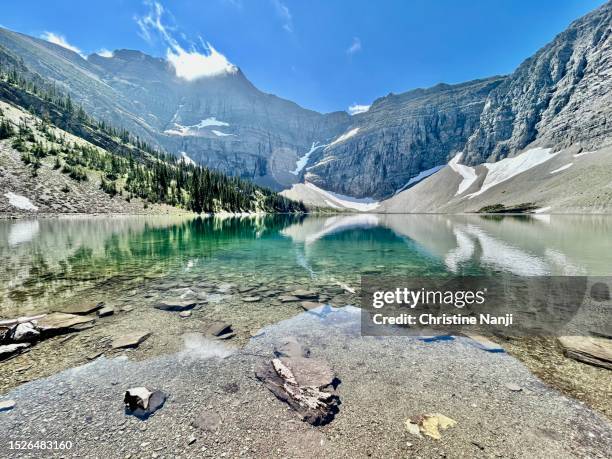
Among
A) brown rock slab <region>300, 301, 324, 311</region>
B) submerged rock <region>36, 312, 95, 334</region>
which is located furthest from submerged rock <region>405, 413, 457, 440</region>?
submerged rock <region>36, 312, 95, 334</region>

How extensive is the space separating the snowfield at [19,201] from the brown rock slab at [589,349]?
377ft

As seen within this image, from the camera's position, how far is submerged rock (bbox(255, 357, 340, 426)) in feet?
20.6

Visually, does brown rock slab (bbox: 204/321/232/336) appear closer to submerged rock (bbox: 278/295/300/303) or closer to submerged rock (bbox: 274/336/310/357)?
submerged rock (bbox: 274/336/310/357)

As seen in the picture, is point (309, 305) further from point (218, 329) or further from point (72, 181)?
point (72, 181)

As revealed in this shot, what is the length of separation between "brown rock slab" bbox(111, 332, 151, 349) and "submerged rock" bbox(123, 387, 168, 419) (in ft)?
10.7

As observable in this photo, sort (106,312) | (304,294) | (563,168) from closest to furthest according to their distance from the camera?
(106,312), (304,294), (563,168)

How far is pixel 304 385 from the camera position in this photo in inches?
281

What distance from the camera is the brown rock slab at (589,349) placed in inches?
Result: 326

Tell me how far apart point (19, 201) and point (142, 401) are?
110 metres

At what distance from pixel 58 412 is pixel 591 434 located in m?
11.0

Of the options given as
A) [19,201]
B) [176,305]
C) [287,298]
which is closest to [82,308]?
[176,305]

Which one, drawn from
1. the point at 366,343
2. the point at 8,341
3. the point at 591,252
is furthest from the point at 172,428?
the point at 591,252

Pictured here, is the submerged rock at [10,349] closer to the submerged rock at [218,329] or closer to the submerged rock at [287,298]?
the submerged rock at [218,329]

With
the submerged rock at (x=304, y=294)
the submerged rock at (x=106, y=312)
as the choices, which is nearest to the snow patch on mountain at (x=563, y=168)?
the submerged rock at (x=304, y=294)
